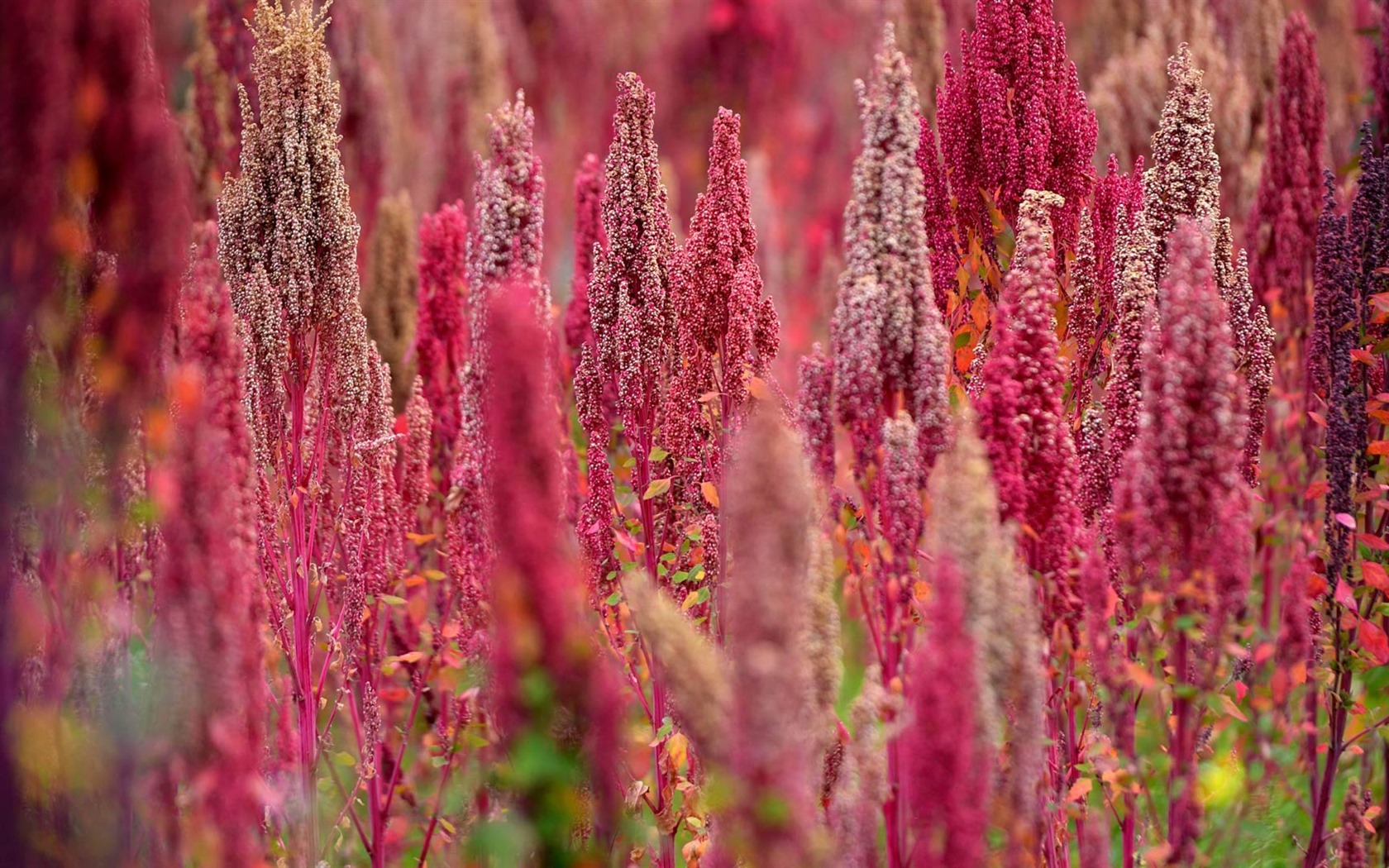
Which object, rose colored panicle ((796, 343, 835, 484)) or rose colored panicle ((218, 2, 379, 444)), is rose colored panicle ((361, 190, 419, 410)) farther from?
rose colored panicle ((796, 343, 835, 484))

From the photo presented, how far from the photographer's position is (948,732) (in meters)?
1.56

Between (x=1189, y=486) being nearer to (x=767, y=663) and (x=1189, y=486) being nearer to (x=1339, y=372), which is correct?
(x=767, y=663)

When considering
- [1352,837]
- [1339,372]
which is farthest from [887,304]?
[1339,372]

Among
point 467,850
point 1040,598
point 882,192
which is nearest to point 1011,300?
point 882,192

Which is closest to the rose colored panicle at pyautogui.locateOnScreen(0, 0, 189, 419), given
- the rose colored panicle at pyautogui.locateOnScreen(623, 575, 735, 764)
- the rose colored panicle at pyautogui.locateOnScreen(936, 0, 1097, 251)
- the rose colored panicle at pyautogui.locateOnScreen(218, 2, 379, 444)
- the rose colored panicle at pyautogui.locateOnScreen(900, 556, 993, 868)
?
the rose colored panicle at pyautogui.locateOnScreen(623, 575, 735, 764)

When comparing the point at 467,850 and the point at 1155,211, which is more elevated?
the point at 1155,211

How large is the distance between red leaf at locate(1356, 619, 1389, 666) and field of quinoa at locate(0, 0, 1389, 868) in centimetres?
2

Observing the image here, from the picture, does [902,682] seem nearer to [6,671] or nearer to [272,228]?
[6,671]

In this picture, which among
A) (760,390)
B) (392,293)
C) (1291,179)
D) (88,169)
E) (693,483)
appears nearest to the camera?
(88,169)

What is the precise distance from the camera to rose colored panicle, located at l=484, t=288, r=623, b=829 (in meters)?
1.51

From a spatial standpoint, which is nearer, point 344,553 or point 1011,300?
point 1011,300

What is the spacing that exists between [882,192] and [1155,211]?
2.89ft

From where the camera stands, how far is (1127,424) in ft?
8.88

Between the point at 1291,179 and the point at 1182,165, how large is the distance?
2.52 meters
